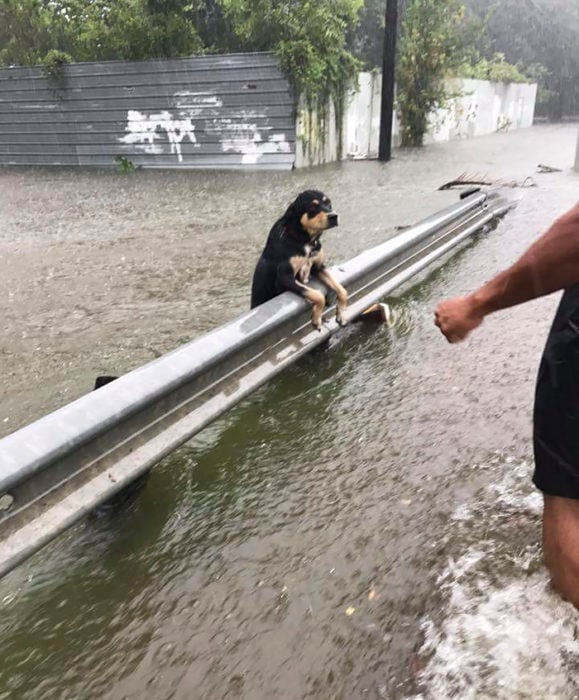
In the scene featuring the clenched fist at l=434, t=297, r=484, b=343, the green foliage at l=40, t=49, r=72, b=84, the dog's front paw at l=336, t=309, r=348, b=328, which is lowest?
the dog's front paw at l=336, t=309, r=348, b=328

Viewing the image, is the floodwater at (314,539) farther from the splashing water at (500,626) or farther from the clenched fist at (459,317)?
the clenched fist at (459,317)

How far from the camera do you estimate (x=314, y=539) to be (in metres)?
2.03

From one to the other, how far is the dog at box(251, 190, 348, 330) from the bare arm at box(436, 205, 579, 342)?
1295 millimetres

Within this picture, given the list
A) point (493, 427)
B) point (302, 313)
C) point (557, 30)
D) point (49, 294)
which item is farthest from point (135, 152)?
point (557, 30)

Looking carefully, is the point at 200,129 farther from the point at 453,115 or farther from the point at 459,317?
the point at 459,317

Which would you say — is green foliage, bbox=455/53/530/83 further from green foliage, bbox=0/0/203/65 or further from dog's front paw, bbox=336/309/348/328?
dog's front paw, bbox=336/309/348/328

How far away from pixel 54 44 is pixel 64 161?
456 centimetres

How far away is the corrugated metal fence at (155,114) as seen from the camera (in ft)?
38.8

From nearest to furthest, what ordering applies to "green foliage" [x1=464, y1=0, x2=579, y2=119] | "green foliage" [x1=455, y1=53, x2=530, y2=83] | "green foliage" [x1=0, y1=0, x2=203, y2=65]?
"green foliage" [x1=0, y1=0, x2=203, y2=65], "green foliage" [x1=455, y1=53, x2=530, y2=83], "green foliage" [x1=464, y1=0, x2=579, y2=119]

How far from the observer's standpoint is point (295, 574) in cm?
188

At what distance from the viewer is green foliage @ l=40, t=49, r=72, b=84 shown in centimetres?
1330

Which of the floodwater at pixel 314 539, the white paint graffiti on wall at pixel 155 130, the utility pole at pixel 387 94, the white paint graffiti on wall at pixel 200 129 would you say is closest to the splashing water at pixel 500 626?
the floodwater at pixel 314 539

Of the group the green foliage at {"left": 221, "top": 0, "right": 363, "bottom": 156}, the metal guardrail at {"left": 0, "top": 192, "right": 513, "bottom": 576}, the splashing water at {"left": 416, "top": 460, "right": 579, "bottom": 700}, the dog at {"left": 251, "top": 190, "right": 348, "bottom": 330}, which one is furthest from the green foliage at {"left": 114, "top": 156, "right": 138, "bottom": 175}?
the splashing water at {"left": 416, "top": 460, "right": 579, "bottom": 700}

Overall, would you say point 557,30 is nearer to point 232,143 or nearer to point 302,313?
point 232,143
